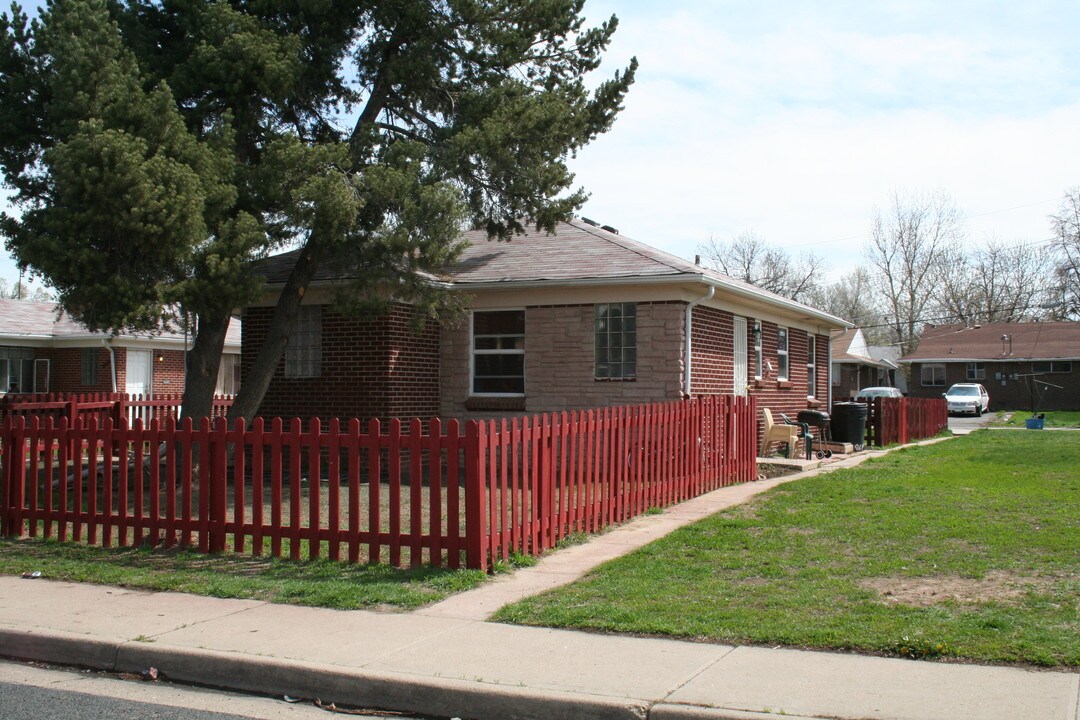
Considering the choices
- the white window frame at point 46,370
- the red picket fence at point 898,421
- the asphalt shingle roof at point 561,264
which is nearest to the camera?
the asphalt shingle roof at point 561,264

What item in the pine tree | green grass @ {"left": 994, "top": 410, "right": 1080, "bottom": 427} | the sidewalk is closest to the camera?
the sidewalk

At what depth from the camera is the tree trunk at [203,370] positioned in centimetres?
1440

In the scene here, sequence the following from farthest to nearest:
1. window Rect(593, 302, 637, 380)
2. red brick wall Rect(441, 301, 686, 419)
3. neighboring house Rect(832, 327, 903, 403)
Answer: neighboring house Rect(832, 327, 903, 403)
window Rect(593, 302, 637, 380)
red brick wall Rect(441, 301, 686, 419)

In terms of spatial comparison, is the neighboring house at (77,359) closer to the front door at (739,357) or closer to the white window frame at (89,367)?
the white window frame at (89,367)

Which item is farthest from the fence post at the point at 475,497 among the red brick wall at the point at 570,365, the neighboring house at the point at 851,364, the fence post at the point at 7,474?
the neighboring house at the point at 851,364

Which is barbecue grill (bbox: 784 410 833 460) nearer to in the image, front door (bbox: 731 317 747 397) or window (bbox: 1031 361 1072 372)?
front door (bbox: 731 317 747 397)

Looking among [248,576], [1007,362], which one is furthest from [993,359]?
[248,576]

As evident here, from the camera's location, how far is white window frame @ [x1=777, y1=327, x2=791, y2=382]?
20094mm

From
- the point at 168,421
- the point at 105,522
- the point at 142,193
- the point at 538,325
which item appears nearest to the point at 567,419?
the point at 168,421

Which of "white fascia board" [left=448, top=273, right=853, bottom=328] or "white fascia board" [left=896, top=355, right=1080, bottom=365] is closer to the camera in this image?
"white fascia board" [left=448, top=273, right=853, bottom=328]

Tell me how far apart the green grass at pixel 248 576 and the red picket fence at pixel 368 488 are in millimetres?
212

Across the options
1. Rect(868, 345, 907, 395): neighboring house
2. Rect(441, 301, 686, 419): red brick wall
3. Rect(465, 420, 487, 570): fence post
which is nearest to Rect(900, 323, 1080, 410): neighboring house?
Rect(868, 345, 907, 395): neighboring house

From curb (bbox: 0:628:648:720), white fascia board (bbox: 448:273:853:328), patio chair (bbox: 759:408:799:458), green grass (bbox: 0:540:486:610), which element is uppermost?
white fascia board (bbox: 448:273:853:328)

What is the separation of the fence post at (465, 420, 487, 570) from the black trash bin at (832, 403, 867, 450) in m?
13.2
